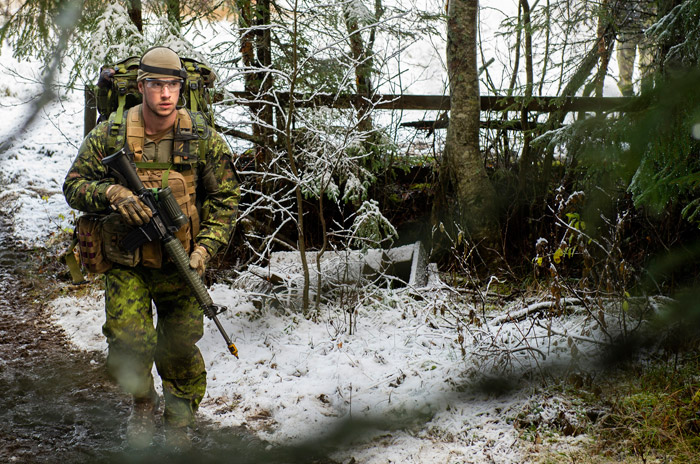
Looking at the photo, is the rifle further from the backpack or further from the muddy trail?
the muddy trail

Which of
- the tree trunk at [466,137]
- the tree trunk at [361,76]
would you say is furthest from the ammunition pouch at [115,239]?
the tree trunk at [466,137]

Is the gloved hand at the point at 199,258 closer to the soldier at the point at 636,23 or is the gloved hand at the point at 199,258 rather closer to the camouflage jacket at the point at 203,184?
the camouflage jacket at the point at 203,184

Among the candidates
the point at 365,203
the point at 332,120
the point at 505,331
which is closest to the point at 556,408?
the point at 505,331

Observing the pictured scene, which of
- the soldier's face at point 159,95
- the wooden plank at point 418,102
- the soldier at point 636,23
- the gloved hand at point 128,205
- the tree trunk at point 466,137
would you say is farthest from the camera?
the tree trunk at point 466,137

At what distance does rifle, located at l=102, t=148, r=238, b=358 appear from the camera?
10.4 ft

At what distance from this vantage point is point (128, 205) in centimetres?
306

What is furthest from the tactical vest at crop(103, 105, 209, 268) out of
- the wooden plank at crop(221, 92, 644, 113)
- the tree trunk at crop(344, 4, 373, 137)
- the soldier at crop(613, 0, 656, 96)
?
the tree trunk at crop(344, 4, 373, 137)

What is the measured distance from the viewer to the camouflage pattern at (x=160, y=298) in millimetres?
3312

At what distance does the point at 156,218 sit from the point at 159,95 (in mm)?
662

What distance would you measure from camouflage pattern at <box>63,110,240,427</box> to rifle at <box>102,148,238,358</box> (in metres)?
0.16

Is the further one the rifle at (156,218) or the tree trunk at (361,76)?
the tree trunk at (361,76)

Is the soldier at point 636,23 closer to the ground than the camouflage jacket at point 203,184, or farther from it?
farther from it

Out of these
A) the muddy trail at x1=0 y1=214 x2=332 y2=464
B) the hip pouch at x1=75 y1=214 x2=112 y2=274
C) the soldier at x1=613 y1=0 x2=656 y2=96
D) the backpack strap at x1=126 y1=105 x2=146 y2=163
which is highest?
the soldier at x1=613 y1=0 x2=656 y2=96

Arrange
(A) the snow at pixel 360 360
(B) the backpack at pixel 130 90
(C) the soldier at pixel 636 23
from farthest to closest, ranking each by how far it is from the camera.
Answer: (C) the soldier at pixel 636 23 < (A) the snow at pixel 360 360 < (B) the backpack at pixel 130 90
